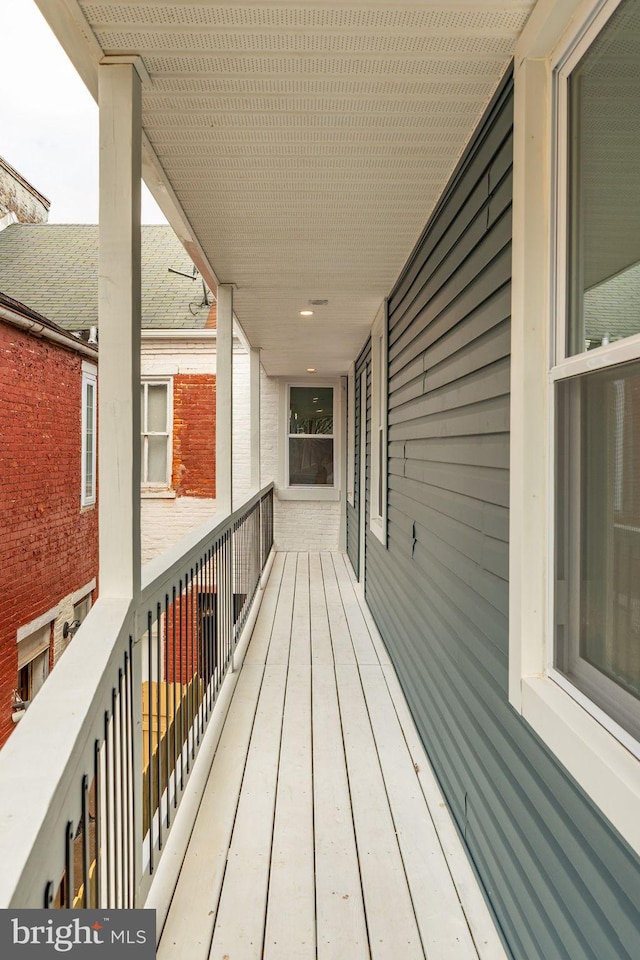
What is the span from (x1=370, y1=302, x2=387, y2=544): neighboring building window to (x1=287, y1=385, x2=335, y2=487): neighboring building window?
12.2 feet

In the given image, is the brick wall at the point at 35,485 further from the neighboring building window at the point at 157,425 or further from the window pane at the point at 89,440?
the neighboring building window at the point at 157,425

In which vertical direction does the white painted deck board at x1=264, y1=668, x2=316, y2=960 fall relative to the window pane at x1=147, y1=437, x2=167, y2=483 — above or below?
below

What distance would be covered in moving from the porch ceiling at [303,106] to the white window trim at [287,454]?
16.9 ft

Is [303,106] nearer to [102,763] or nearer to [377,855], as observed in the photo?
→ [102,763]

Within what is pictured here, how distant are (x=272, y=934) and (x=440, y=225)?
2.61 meters

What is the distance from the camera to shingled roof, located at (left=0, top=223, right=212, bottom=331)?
6.31 m

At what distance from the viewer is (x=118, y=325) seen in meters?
1.59

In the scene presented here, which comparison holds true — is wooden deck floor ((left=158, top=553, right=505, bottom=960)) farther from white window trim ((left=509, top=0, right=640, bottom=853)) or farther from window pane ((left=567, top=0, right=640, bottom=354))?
window pane ((left=567, top=0, right=640, bottom=354))

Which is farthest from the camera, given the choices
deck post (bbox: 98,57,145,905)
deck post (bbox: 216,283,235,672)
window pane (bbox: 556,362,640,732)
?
deck post (bbox: 216,283,235,672)

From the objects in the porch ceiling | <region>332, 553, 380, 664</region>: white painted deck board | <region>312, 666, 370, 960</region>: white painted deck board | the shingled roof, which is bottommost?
<region>312, 666, 370, 960</region>: white painted deck board

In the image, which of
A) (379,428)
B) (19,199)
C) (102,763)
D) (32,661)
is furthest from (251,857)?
(32,661)

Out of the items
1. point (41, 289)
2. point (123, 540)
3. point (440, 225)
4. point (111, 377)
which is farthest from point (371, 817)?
point (41, 289)

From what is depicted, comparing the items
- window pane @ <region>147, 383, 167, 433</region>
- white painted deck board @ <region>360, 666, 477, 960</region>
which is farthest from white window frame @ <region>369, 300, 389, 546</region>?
window pane @ <region>147, 383, 167, 433</region>

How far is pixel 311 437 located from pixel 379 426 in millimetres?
4180
